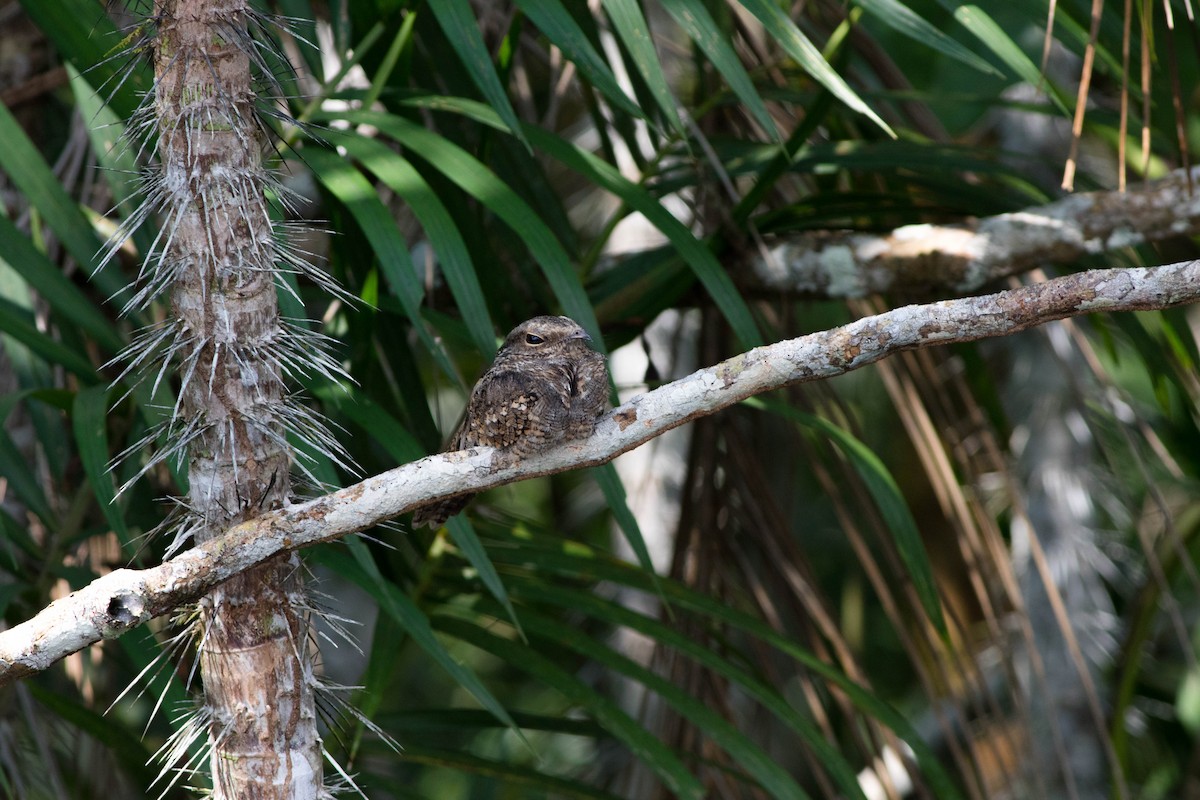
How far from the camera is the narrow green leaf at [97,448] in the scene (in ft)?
6.18

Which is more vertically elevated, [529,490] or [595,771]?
[529,490]

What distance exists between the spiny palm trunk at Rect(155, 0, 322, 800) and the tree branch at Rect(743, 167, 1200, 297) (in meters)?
1.51

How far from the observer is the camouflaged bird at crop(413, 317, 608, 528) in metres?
A: 1.60

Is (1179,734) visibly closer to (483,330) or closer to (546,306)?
(546,306)

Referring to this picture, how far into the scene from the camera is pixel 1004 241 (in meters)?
2.61

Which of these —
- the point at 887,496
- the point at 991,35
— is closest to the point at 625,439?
the point at 887,496

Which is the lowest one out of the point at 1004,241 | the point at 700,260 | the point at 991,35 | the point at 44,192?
the point at 1004,241

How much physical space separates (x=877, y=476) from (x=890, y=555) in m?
0.72

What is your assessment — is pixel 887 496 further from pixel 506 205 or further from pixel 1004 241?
pixel 506 205

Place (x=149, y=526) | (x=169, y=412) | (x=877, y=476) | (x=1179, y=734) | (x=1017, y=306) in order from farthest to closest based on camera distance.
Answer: (x=1179, y=734) → (x=149, y=526) → (x=877, y=476) → (x=169, y=412) → (x=1017, y=306)

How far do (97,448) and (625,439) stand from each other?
0.99 meters

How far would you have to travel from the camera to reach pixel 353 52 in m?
2.43

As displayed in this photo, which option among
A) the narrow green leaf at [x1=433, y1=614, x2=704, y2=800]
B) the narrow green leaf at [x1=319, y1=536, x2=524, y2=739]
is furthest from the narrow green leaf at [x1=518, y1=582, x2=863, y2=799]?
the narrow green leaf at [x1=319, y1=536, x2=524, y2=739]

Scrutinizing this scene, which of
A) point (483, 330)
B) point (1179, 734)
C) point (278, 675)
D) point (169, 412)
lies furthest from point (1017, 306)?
point (1179, 734)
